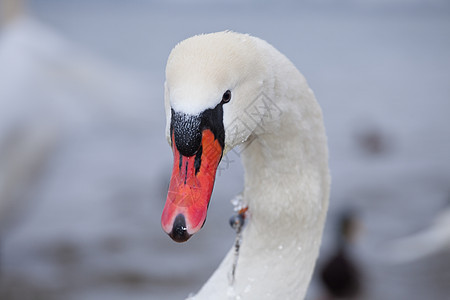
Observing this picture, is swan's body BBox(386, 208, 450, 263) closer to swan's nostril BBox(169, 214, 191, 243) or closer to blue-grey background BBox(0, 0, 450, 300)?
blue-grey background BBox(0, 0, 450, 300)

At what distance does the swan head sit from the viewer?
48.6 inches

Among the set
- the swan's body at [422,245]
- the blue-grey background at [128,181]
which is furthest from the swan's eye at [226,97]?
the swan's body at [422,245]

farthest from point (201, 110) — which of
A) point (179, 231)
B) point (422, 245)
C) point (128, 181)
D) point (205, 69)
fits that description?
point (128, 181)

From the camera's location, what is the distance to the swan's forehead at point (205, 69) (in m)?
1.23

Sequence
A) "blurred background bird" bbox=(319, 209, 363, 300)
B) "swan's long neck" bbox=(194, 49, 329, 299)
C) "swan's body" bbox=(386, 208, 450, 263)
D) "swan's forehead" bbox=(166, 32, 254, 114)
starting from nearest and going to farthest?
"swan's forehead" bbox=(166, 32, 254, 114) < "swan's long neck" bbox=(194, 49, 329, 299) < "blurred background bird" bbox=(319, 209, 363, 300) < "swan's body" bbox=(386, 208, 450, 263)

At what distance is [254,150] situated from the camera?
5.70 ft

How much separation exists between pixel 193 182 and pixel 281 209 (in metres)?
0.51

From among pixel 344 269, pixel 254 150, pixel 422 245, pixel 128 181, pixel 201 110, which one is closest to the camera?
pixel 201 110

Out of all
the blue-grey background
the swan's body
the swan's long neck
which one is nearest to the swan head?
the swan's long neck

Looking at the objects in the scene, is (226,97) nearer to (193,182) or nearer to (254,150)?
(193,182)

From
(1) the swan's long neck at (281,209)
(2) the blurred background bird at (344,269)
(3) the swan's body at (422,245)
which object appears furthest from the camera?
(3) the swan's body at (422,245)

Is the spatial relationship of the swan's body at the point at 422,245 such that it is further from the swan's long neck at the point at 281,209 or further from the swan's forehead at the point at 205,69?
the swan's forehead at the point at 205,69

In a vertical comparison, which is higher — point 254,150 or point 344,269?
point 344,269

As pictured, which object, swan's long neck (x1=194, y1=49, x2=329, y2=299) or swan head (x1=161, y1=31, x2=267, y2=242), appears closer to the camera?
swan head (x1=161, y1=31, x2=267, y2=242)
